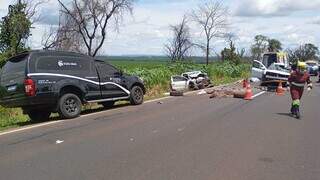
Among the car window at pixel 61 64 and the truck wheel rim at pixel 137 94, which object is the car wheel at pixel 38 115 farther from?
the truck wheel rim at pixel 137 94

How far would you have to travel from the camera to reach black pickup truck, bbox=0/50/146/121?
51.4 ft

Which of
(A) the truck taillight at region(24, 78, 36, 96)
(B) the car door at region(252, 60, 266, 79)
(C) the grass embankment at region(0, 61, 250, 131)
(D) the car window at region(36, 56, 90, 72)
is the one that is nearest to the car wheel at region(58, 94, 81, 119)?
(D) the car window at region(36, 56, 90, 72)

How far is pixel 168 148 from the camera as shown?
10508 millimetres

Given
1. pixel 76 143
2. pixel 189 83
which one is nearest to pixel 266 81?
pixel 189 83

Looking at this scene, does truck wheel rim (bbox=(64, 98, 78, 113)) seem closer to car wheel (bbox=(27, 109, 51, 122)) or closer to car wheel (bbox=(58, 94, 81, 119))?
car wheel (bbox=(58, 94, 81, 119))

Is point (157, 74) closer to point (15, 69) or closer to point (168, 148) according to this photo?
point (15, 69)

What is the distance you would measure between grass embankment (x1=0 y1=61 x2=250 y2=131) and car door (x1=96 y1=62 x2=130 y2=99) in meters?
2.66

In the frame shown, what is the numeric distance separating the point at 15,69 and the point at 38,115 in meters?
1.78

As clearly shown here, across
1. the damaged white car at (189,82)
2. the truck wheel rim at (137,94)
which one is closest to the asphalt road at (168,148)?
the truck wheel rim at (137,94)

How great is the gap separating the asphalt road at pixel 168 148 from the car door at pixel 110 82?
5.44 ft

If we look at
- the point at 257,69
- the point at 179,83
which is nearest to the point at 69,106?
the point at 179,83

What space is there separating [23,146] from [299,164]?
5.30m

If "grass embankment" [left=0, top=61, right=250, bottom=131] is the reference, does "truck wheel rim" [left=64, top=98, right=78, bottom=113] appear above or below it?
above

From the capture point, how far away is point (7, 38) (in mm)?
31891
